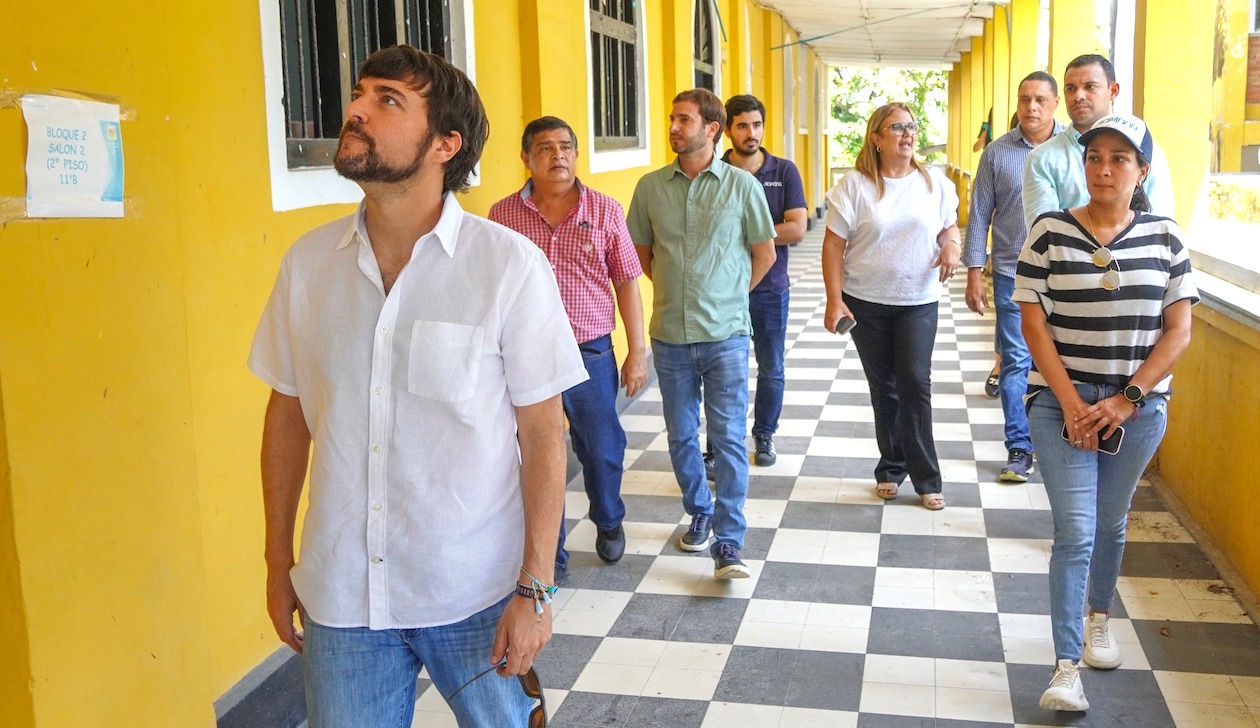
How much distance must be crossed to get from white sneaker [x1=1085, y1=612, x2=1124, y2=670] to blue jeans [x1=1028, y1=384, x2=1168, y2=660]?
0.90 feet

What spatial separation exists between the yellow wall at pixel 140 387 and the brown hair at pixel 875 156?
2.42 metres

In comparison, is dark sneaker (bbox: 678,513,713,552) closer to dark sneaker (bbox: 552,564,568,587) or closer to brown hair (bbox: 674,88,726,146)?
dark sneaker (bbox: 552,564,568,587)

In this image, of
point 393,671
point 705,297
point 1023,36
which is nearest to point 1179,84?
point 705,297

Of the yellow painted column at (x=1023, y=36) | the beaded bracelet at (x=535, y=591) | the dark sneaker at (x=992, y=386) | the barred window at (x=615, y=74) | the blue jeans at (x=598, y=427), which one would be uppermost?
the yellow painted column at (x=1023, y=36)

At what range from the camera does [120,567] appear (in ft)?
7.67

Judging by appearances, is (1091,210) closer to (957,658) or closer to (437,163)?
(957,658)

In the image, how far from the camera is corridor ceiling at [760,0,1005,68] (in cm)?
1475

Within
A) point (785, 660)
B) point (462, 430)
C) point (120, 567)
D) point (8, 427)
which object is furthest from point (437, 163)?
point (785, 660)

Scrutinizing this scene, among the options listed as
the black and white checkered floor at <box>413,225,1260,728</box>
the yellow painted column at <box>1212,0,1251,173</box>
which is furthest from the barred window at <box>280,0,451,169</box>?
the yellow painted column at <box>1212,0,1251,173</box>

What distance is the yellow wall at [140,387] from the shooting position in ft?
6.91

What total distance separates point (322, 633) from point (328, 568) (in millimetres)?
110

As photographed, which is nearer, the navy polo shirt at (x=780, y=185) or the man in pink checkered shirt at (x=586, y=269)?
the man in pink checkered shirt at (x=586, y=269)

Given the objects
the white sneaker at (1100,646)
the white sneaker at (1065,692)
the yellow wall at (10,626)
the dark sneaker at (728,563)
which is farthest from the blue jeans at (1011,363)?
the yellow wall at (10,626)

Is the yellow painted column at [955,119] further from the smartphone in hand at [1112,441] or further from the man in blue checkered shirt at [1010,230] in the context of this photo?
the smartphone in hand at [1112,441]
